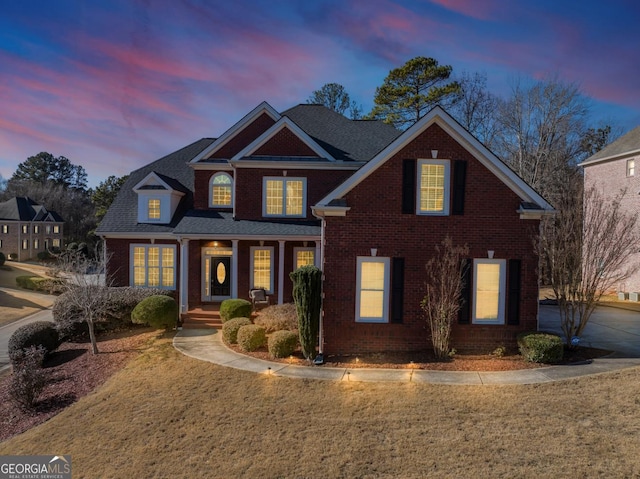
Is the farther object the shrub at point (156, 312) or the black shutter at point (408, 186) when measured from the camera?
the shrub at point (156, 312)

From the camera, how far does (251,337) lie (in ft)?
41.5

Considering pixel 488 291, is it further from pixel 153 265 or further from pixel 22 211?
pixel 22 211

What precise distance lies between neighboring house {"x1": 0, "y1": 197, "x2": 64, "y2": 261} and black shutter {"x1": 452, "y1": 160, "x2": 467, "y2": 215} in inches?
2413

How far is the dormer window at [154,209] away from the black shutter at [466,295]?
1521 cm

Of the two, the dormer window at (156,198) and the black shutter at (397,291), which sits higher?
the dormer window at (156,198)

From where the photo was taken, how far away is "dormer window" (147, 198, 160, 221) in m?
19.9

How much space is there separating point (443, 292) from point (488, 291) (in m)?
1.77

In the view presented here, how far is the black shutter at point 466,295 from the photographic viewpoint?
486 inches

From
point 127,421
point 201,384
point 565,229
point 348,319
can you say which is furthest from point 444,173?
point 127,421

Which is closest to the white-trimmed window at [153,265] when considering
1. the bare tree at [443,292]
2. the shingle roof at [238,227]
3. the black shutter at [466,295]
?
the shingle roof at [238,227]

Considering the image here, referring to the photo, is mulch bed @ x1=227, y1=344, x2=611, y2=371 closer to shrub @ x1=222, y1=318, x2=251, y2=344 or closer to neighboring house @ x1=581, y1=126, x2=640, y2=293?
shrub @ x1=222, y1=318, x2=251, y2=344

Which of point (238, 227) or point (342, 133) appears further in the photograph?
point (342, 133)

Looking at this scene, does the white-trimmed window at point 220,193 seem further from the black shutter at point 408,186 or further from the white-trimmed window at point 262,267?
the black shutter at point 408,186

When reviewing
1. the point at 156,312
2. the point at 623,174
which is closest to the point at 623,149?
the point at 623,174
